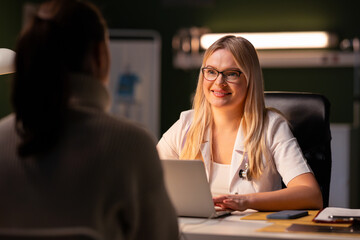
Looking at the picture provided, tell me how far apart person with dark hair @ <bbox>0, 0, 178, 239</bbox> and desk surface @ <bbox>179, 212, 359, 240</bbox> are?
544 millimetres

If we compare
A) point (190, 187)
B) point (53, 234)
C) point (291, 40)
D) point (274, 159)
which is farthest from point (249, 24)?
point (53, 234)

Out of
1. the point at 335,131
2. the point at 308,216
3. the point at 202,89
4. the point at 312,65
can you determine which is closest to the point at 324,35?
the point at 312,65

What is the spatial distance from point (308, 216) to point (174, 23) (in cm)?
443

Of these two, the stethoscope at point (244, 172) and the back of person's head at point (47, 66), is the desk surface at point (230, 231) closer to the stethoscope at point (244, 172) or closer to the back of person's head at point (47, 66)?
the stethoscope at point (244, 172)

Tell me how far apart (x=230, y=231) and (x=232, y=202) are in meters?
0.40

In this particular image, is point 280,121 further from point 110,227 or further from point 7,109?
point 7,109

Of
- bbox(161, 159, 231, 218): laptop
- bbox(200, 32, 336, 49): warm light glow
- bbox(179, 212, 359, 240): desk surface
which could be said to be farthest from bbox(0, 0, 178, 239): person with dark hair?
bbox(200, 32, 336, 49): warm light glow

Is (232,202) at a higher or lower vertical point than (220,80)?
lower

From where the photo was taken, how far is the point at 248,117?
8.65 feet

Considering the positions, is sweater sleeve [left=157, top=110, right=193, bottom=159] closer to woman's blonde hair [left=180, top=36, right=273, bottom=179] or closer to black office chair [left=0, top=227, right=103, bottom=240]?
woman's blonde hair [left=180, top=36, right=273, bottom=179]

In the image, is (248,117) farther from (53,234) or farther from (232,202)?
(53,234)

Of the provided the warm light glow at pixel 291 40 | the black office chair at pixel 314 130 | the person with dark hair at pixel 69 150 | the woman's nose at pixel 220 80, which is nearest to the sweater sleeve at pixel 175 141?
Result: the woman's nose at pixel 220 80

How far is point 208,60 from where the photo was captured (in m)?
2.74

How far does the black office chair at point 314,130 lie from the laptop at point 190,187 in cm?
86
